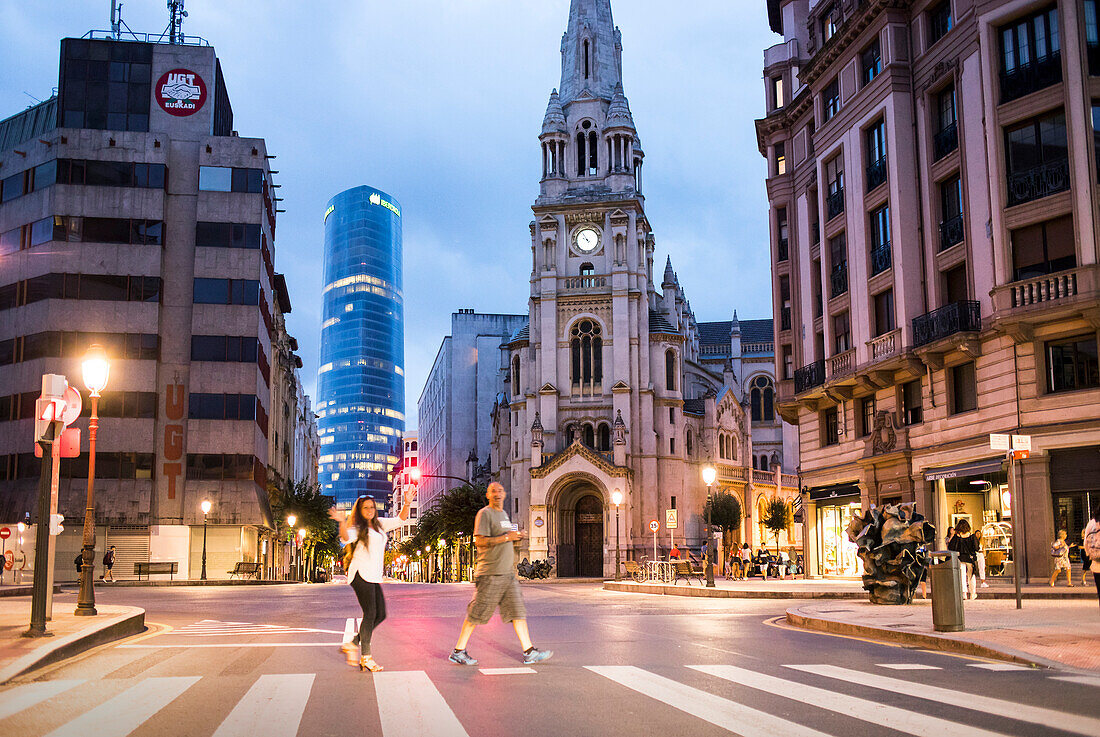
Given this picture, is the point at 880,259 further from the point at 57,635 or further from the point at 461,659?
the point at 57,635

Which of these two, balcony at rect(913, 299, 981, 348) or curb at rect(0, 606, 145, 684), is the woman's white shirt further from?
balcony at rect(913, 299, 981, 348)

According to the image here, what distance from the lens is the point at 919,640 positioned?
43.7 feet

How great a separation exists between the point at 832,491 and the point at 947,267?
35.6 ft

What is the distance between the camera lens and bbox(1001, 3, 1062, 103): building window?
27359mm

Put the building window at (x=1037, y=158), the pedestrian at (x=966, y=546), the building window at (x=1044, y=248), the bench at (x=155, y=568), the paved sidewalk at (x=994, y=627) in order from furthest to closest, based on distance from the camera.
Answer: the bench at (x=155, y=568) < the building window at (x=1037, y=158) < the building window at (x=1044, y=248) < the pedestrian at (x=966, y=546) < the paved sidewalk at (x=994, y=627)

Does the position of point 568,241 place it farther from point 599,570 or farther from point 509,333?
point 509,333

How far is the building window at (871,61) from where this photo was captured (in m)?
35.0

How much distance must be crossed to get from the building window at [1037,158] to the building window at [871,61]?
7.57 m

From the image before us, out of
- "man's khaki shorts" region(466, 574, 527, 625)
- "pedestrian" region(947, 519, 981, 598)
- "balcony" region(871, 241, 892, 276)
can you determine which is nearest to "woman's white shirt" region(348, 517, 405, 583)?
"man's khaki shorts" region(466, 574, 527, 625)

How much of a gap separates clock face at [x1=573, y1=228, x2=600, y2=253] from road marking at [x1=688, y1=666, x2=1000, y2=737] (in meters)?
64.5

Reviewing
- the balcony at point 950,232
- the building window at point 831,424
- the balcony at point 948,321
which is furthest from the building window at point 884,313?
the building window at point 831,424

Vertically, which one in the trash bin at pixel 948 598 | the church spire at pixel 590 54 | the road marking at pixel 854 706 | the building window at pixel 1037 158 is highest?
the church spire at pixel 590 54

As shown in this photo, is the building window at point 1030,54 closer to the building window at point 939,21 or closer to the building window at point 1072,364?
the building window at point 939,21

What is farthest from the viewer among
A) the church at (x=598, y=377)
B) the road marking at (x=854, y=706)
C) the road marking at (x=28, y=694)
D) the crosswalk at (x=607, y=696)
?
the church at (x=598, y=377)
